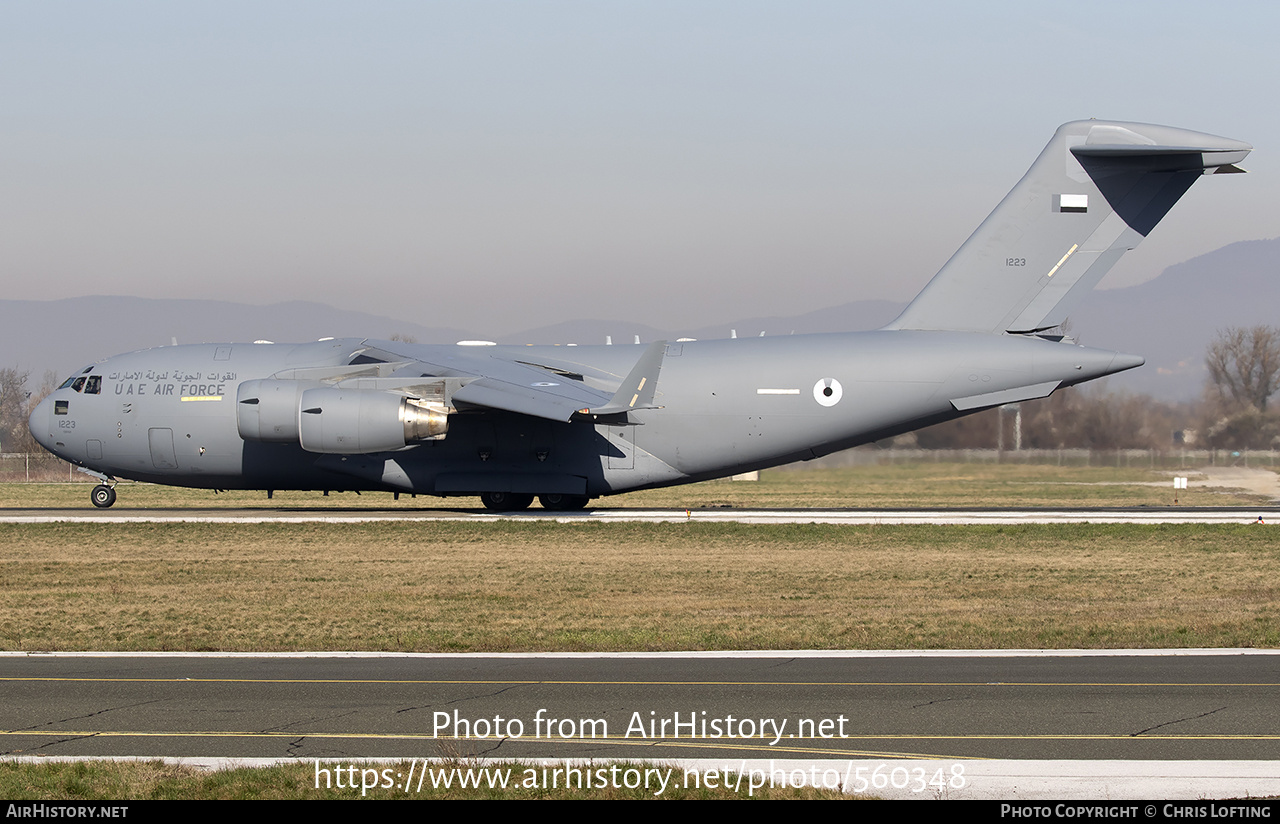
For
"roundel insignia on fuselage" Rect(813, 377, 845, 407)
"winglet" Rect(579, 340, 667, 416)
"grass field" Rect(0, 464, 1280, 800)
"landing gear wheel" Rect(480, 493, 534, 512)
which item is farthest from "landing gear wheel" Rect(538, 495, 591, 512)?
"roundel insignia on fuselage" Rect(813, 377, 845, 407)

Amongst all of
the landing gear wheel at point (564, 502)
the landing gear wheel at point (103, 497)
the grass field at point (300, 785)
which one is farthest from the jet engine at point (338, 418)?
the grass field at point (300, 785)

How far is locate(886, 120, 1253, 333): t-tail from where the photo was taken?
89.0ft

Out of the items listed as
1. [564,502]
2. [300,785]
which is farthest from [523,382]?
[300,785]

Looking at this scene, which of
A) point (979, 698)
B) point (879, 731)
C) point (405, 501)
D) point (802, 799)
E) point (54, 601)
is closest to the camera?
point (802, 799)

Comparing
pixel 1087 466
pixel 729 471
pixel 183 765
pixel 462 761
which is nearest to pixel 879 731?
pixel 462 761

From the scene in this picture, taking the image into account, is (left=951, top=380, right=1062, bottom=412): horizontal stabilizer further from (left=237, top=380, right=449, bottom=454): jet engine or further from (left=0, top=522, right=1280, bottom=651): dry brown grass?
(left=237, top=380, right=449, bottom=454): jet engine

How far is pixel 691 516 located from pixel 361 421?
25.5 ft

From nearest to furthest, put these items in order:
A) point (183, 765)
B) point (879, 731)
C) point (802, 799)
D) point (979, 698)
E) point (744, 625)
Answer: point (802, 799) < point (183, 765) < point (879, 731) < point (979, 698) < point (744, 625)

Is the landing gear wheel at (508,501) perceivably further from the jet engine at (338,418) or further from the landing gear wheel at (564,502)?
the jet engine at (338,418)

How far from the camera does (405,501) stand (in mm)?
40562

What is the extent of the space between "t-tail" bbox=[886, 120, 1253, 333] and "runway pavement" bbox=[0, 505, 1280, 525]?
4.41 m

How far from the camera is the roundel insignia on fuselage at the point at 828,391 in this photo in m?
27.6

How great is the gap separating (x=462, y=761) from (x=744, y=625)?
7005 mm

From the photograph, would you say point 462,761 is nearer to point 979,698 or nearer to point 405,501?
point 979,698
